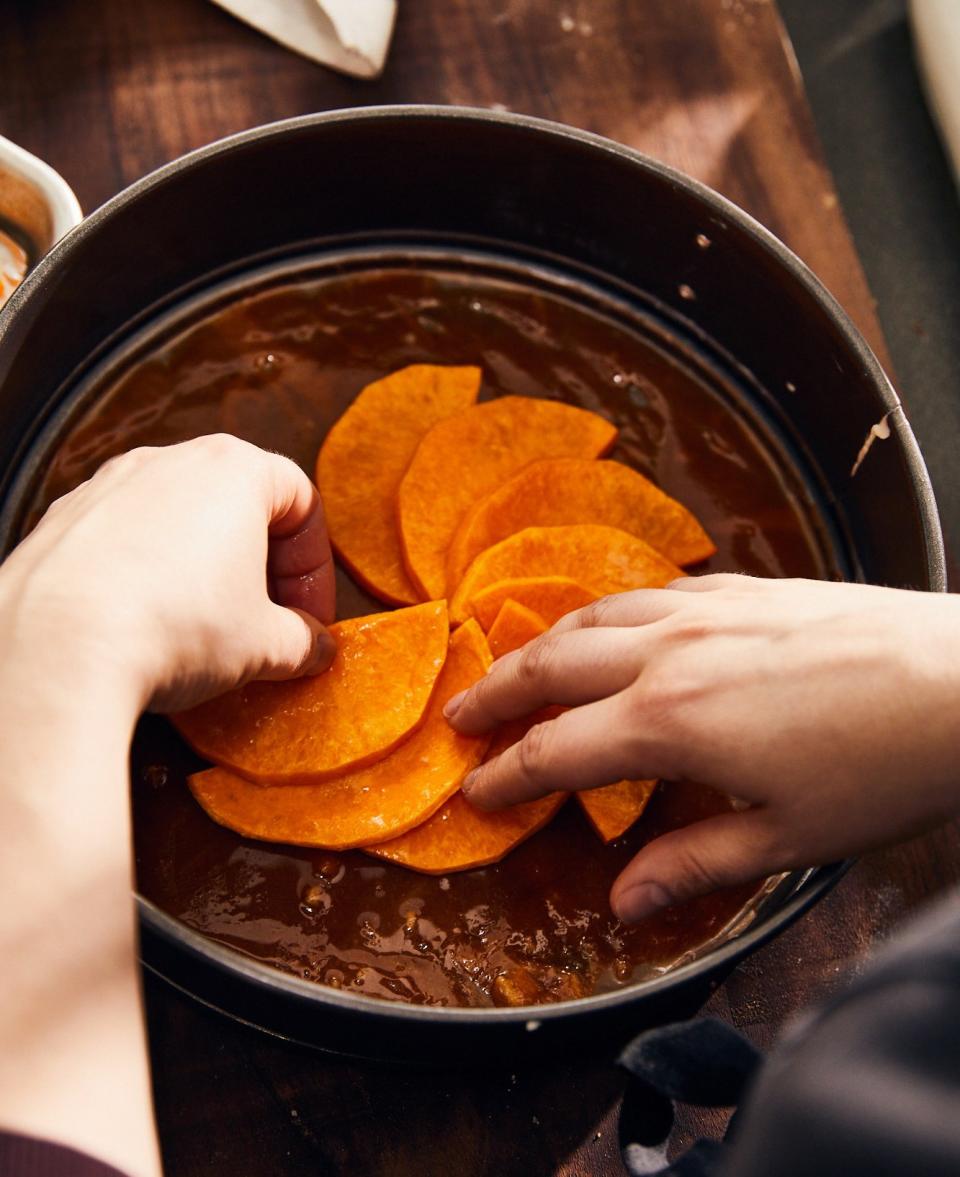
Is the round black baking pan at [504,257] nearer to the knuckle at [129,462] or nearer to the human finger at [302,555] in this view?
the knuckle at [129,462]

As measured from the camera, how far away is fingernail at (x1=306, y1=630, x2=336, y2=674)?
3.18 feet

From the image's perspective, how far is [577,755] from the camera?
0.83 meters

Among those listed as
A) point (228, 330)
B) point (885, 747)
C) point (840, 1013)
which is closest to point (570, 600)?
point (885, 747)

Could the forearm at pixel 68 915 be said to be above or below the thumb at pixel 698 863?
above

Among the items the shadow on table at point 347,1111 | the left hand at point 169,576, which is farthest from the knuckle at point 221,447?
the shadow on table at point 347,1111

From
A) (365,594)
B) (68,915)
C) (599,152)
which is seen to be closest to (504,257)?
(599,152)

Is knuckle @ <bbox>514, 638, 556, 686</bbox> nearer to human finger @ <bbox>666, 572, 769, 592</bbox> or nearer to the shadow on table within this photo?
human finger @ <bbox>666, 572, 769, 592</bbox>

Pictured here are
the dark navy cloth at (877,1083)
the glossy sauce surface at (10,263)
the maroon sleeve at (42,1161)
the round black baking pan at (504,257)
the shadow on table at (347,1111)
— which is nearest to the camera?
the dark navy cloth at (877,1083)

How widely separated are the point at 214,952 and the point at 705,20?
1.31 m

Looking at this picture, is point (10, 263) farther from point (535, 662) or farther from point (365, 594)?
point (535, 662)

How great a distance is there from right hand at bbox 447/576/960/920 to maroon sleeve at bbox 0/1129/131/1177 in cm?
42

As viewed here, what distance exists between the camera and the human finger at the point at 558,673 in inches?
33.4

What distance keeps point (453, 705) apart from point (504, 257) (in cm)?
58

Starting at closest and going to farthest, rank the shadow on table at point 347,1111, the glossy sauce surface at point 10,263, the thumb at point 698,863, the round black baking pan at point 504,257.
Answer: the thumb at point 698,863
the shadow on table at point 347,1111
the round black baking pan at point 504,257
the glossy sauce surface at point 10,263
